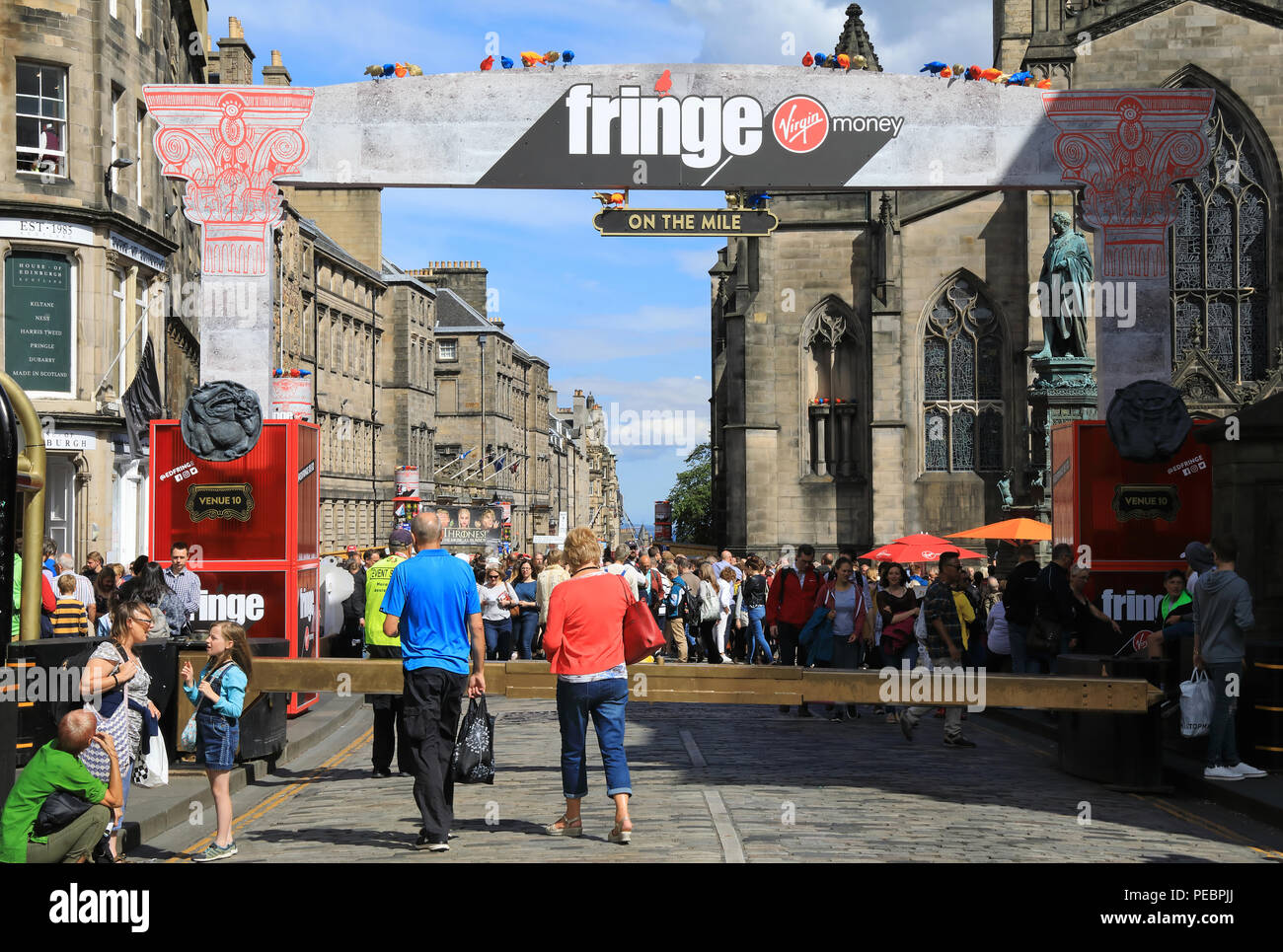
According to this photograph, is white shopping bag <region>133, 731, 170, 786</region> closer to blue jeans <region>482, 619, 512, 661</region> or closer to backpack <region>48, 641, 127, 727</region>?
backpack <region>48, 641, 127, 727</region>

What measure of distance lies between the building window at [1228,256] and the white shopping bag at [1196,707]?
89.7 feet

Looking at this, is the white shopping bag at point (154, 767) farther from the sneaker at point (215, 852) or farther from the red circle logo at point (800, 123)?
the red circle logo at point (800, 123)

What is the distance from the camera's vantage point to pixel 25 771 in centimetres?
694

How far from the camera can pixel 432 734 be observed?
27.8 ft

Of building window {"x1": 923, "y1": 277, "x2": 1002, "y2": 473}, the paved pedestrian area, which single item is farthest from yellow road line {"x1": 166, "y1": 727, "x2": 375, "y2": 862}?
building window {"x1": 923, "y1": 277, "x2": 1002, "y2": 473}

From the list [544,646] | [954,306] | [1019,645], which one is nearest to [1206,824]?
[544,646]

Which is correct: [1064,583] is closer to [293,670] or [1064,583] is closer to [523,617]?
[293,670]

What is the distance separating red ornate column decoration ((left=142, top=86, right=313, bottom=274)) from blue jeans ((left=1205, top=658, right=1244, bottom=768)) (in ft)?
31.3

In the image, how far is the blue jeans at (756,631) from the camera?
2242 centimetres

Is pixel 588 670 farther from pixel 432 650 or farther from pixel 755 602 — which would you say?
pixel 755 602

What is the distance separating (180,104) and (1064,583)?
9796 millimetres

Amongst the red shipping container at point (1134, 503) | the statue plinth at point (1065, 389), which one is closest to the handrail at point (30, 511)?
the red shipping container at point (1134, 503)

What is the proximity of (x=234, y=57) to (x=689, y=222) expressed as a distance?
3232cm

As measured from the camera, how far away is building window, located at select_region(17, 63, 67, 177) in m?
25.8
